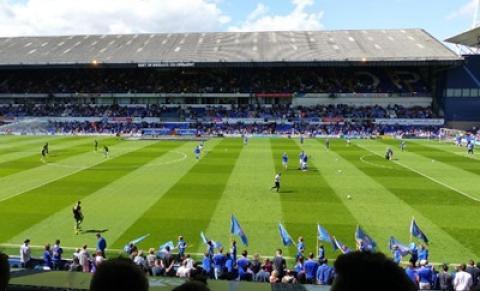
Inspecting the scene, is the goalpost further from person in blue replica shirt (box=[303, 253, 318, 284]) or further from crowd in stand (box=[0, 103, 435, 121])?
person in blue replica shirt (box=[303, 253, 318, 284])

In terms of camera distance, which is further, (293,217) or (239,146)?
(239,146)

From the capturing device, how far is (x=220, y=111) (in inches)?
3182

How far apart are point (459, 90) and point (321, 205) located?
61.0 meters

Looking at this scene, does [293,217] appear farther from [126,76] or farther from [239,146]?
[126,76]

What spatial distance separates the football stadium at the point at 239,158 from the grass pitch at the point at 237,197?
145 mm

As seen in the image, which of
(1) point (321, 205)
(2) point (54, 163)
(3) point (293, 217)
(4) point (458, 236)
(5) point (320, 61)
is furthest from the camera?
(5) point (320, 61)

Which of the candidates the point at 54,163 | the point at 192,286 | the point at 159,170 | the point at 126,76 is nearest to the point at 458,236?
the point at 192,286

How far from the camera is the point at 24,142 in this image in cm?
5706

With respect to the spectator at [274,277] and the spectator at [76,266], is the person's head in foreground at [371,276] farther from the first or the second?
the spectator at [76,266]

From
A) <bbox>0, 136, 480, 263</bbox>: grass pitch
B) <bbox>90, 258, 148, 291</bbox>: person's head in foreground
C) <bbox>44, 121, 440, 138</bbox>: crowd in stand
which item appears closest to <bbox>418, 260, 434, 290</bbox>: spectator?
<bbox>0, 136, 480, 263</bbox>: grass pitch

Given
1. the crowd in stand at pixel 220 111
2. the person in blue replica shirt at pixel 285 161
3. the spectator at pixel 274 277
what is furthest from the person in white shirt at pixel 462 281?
the crowd in stand at pixel 220 111

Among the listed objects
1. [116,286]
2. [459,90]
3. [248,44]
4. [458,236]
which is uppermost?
[248,44]

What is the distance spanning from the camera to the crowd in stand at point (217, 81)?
81.4 meters

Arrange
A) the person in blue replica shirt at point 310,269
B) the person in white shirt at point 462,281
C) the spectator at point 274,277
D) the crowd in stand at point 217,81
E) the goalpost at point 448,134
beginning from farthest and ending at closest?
the crowd in stand at point 217,81 → the goalpost at point 448,134 → the person in blue replica shirt at point 310,269 → the spectator at point 274,277 → the person in white shirt at point 462,281
